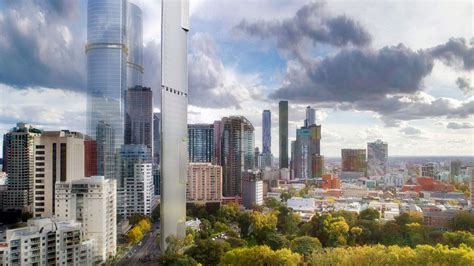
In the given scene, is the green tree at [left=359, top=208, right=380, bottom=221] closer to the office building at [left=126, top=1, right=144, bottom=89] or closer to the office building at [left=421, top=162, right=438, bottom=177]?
the office building at [left=421, top=162, right=438, bottom=177]

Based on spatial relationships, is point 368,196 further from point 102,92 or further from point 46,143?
point 46,143

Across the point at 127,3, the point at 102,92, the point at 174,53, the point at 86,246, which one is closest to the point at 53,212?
the point at 86,246

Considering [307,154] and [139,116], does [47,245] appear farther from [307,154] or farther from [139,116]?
[307,154]

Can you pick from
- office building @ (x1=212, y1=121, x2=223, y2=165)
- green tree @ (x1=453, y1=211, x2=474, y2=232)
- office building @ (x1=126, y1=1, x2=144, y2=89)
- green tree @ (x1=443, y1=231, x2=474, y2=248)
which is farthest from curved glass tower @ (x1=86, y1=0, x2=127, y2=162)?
green tree @ (x1=453, y1=211, x2=474, y2=232)

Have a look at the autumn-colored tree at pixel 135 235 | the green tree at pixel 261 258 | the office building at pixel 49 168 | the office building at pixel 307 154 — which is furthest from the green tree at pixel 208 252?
the office building at pixel 307 154

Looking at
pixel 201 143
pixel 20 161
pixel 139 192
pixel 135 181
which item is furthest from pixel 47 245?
pixel 201 143

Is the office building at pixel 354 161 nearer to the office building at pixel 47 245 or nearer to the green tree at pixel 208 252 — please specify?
the green tree at pixel 208 252
